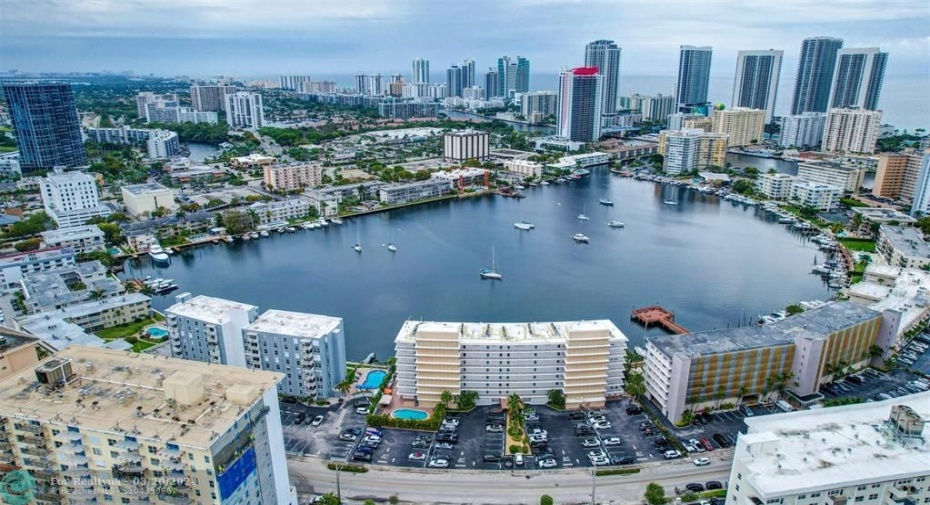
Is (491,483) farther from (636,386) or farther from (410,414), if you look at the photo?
(636,386)

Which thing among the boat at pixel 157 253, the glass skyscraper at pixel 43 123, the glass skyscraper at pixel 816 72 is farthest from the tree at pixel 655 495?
the glass skyscraper at pixel 816 72

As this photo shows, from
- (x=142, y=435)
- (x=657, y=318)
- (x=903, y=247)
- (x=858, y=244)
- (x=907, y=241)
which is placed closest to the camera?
(x=142, y=435)

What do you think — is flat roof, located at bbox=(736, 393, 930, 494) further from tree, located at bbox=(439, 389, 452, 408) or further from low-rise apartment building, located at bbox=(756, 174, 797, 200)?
low-rise apartment building, located at bbox=(756, 174, 797, 200)

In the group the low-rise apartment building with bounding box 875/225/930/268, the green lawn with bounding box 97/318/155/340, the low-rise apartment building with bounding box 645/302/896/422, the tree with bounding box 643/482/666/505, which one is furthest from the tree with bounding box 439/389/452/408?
the low-rise apartment building with bounding box 875/225/930/268

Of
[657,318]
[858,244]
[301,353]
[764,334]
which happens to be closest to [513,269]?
[657,318]

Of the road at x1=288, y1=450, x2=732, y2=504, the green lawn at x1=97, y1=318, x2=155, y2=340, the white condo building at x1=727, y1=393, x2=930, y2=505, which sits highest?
the white condo building at x1=727, y1=393, x2=930, y2=505
